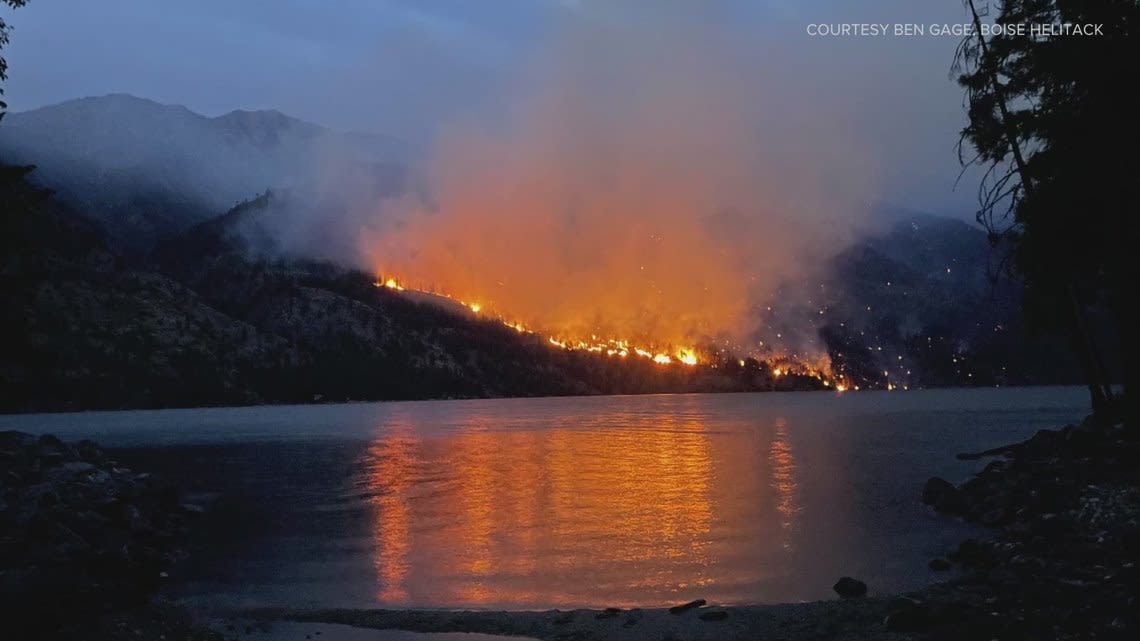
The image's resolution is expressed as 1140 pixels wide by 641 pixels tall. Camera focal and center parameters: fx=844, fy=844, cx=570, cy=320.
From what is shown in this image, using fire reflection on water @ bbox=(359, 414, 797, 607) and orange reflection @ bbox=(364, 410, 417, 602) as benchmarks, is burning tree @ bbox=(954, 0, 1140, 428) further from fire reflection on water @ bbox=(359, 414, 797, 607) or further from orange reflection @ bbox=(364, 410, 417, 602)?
orange reflection @ bbox=(364, 410, 417, 602)

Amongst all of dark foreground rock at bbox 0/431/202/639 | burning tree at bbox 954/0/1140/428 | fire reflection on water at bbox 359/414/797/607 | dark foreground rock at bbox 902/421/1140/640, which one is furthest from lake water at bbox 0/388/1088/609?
burning tree at bbox 954/0/1140/428

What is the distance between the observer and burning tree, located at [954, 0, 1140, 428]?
1104 inches

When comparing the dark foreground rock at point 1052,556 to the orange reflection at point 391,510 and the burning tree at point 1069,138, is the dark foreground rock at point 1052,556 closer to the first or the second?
the burning tree at point 1069,138

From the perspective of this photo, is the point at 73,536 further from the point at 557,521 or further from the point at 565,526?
the point at 557,521

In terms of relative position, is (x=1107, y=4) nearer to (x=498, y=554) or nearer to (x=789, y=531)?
(x=789, y=531)

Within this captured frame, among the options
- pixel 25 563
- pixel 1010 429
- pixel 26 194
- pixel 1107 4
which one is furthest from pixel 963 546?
pixel 1010 429

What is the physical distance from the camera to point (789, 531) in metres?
36.6

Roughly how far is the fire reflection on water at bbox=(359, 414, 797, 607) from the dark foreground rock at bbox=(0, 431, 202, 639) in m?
8.07

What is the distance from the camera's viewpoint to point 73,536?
24.5 metres

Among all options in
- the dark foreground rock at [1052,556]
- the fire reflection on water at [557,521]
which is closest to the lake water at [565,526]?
the fire reflection on water at [557,521]

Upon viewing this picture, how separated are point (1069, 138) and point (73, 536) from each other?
34.8 metres

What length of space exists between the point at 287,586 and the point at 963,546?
22.2 metres

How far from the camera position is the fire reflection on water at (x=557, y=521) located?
2702 cm

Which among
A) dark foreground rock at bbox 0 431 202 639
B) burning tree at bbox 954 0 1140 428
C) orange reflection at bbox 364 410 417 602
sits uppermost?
burning tree at bbox 954 0 1140 428
